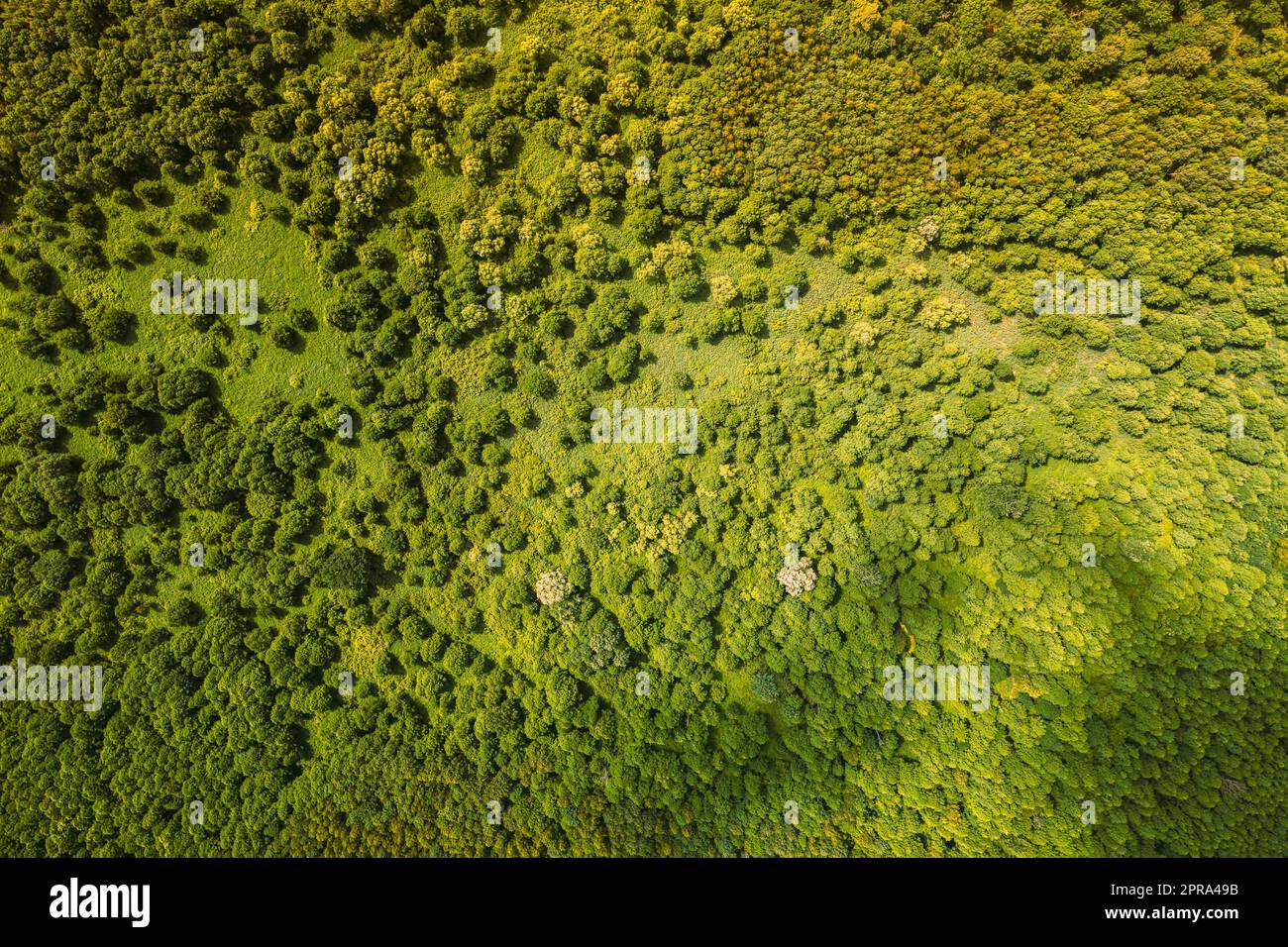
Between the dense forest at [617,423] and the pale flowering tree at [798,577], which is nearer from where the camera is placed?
the dense forest at [617,423]

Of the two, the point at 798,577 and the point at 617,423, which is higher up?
the point at 617,423

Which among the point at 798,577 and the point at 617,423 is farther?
the point at 617,423

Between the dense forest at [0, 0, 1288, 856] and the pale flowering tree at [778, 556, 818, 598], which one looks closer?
the dense forest at [0, 0, 1288, 856]

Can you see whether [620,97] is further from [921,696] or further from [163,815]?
[163,815]
